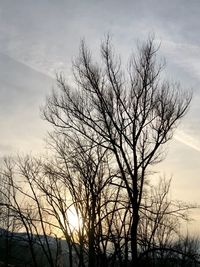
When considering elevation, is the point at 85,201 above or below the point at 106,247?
above

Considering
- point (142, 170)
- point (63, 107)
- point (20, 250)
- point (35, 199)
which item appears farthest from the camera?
point (20, 250)

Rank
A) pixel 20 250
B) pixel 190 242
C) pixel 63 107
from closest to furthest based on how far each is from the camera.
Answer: pixel 63 107 → pixel 190 242 → pixel 20 250

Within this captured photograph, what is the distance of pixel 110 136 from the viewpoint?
51.6ft

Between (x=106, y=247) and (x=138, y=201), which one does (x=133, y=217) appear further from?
Result: (x=106, y=247)

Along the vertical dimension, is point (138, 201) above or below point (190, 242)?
below

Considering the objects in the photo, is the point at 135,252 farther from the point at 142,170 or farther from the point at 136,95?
the point at 136,95

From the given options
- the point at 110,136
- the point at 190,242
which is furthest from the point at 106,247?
the point at 190,242

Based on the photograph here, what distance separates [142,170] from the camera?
1534 cm

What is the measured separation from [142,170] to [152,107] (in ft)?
7.58

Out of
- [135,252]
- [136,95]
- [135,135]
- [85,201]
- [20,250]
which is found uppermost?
[20,250]

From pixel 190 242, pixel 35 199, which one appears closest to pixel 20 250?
pixel 190 242

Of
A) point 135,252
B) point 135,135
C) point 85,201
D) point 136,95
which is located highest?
point 136,95

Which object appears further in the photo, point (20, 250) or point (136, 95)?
point (20, 250)

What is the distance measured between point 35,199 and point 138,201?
7.02 metres
